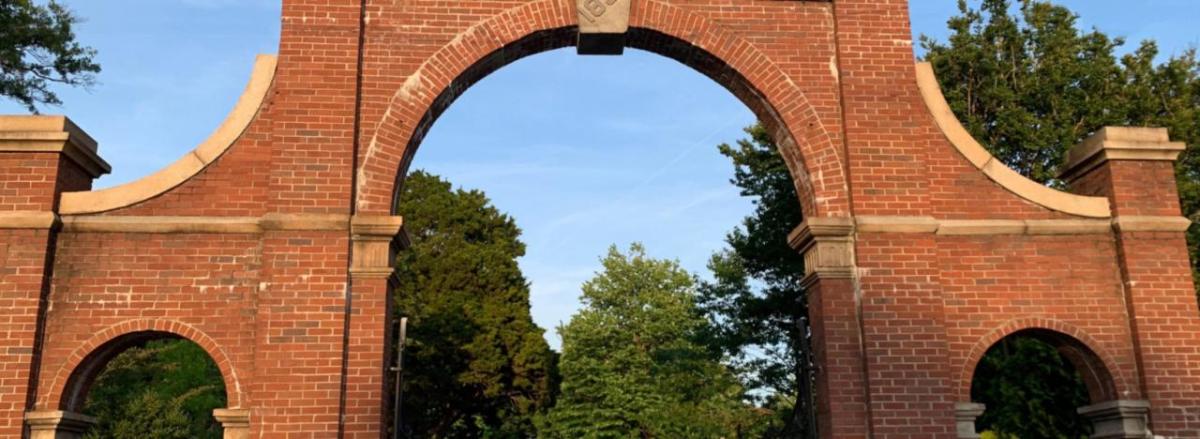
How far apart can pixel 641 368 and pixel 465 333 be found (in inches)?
310

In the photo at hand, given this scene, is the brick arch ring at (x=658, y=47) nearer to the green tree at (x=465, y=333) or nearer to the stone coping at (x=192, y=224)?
the stone coping at (x=192, y=224)

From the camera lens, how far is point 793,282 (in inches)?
848

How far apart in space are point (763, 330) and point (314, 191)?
16508 millimetres

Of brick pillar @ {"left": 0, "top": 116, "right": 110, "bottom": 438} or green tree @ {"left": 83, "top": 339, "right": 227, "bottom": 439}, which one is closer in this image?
brick pillar @ {"left": 0, "top": 116, "right": 110, "bottom": 438}

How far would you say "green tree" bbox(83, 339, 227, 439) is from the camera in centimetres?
2080

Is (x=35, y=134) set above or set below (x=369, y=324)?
above

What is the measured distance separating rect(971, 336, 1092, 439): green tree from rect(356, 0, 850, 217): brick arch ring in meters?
5.98

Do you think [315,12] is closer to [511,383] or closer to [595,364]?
[511,383]

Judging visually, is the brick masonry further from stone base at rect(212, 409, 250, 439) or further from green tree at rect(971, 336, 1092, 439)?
green tree at rect(971, 336, 1092, 439)

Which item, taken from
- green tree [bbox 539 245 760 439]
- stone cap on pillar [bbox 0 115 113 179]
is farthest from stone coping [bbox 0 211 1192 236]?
green tree [bbox 539 245 760 439]

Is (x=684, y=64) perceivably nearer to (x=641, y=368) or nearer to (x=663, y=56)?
(x=663, y=56)

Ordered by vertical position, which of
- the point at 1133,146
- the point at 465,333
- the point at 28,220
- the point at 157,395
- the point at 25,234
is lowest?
the point at 157,395

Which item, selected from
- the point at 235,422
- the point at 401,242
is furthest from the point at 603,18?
the point at 235,422

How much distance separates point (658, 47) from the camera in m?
9.56
